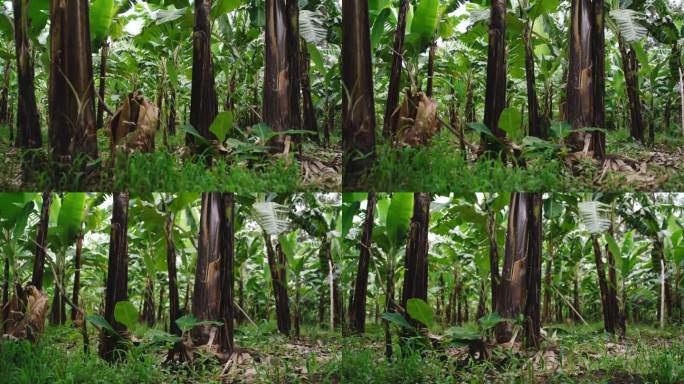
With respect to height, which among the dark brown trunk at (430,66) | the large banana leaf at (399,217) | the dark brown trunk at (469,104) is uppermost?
the dark brown trunk at (430,66)

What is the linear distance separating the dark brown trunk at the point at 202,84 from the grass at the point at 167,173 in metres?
0.10

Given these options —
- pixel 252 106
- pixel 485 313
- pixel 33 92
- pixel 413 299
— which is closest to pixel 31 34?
pixel 33 92

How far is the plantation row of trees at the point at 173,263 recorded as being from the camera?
3.26 m

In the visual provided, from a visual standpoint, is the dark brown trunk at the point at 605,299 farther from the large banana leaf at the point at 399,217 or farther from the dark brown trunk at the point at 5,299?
the dark brown trunk at the point at 5,299

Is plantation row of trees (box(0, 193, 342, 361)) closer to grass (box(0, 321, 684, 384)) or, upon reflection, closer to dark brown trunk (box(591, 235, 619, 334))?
grass (box(0, 321, 684, 384))

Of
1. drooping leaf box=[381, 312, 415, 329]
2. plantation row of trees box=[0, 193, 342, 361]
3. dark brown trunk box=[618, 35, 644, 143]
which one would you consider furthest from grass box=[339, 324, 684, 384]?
dark brown trunk box=[618, 35, 644, 143]

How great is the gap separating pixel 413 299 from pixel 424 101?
913 millimetres

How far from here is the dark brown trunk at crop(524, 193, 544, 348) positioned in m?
3.42

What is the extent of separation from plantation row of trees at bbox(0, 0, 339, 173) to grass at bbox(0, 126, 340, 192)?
5 centimetres

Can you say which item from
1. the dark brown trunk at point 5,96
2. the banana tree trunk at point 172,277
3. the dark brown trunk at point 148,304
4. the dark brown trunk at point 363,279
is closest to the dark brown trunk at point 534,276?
the dark brown trunk at point 363,279

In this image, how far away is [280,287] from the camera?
11.2 ft

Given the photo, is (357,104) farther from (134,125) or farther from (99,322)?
(99,322)

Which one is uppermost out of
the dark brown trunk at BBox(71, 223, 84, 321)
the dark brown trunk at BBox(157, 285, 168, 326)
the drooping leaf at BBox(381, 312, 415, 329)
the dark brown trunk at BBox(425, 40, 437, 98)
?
the dark brown trunk at BBox(425, 40, 437, 98)

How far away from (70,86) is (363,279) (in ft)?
4.96
